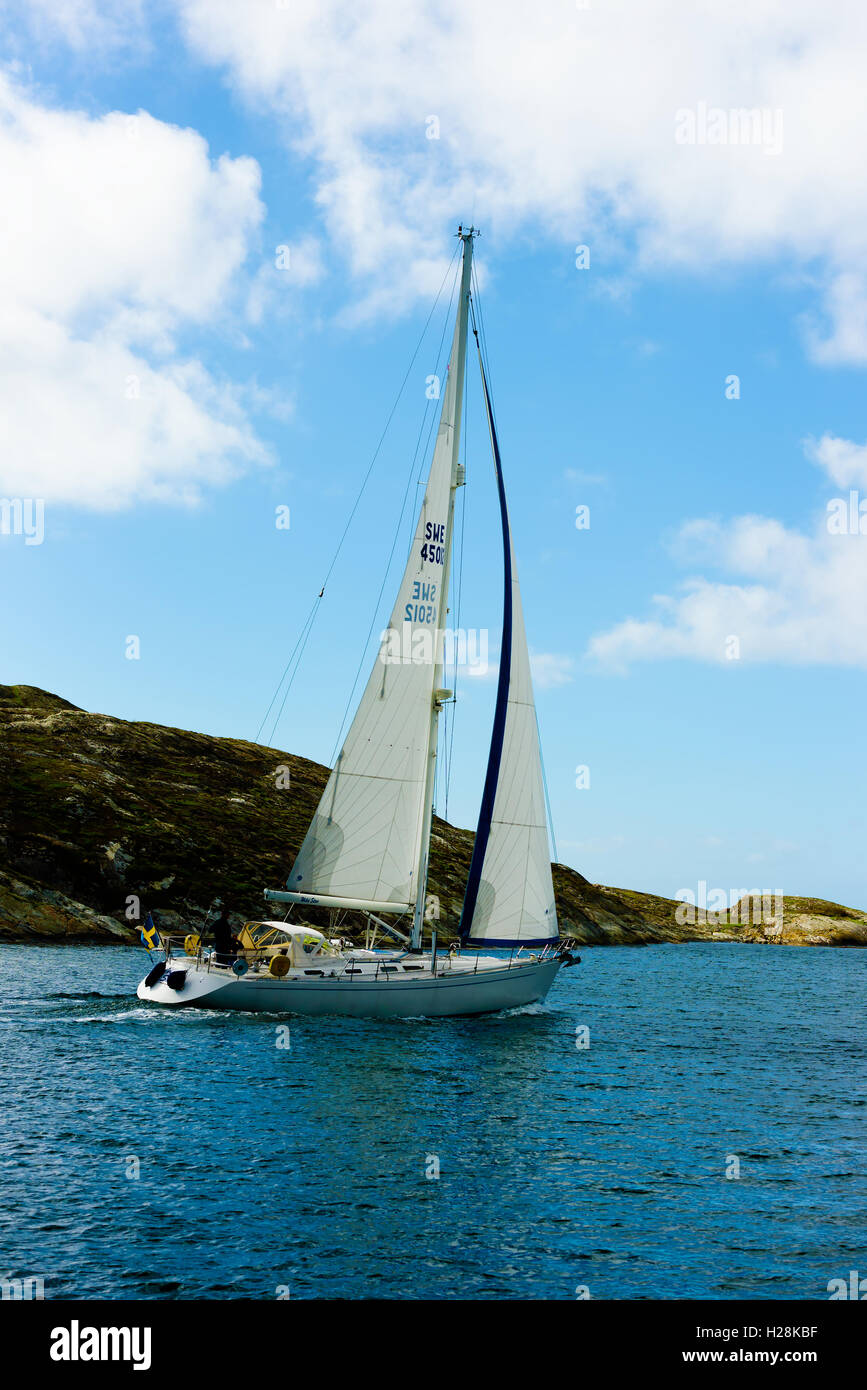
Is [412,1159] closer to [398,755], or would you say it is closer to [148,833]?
[398,755]

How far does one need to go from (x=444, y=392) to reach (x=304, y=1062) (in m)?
29.6

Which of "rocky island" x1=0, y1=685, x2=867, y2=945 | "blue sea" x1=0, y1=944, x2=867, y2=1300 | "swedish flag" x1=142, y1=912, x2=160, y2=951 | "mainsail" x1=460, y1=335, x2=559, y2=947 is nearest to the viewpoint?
"blue sea" x1=0, y1=944, x2=867, y2=1300

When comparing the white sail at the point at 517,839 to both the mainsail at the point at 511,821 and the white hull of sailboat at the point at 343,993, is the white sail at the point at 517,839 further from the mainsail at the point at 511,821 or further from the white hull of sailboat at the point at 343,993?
the white hull of sailboat at the point at 343,993

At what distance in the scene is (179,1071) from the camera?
1168 inches

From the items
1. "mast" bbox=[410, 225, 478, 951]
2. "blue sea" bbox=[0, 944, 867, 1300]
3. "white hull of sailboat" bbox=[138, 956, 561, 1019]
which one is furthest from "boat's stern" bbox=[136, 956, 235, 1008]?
"mast" bbox=[410, 225, 478, 951]

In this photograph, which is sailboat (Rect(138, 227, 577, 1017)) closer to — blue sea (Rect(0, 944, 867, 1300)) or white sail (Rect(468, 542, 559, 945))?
white sail (Rect(468, 542, 559, 945))

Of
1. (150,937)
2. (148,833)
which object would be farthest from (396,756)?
(148,833)

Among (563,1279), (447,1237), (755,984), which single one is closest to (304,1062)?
(447,1237)

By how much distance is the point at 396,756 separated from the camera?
41.5 metres

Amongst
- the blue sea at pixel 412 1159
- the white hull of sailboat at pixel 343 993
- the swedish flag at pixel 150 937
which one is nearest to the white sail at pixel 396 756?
the white hull of sailboat at pixel 343 993

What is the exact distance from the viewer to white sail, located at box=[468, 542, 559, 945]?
4091cm

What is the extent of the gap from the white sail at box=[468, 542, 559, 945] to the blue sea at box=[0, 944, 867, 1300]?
4.52 meters

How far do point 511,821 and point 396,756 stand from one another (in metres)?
6.07
